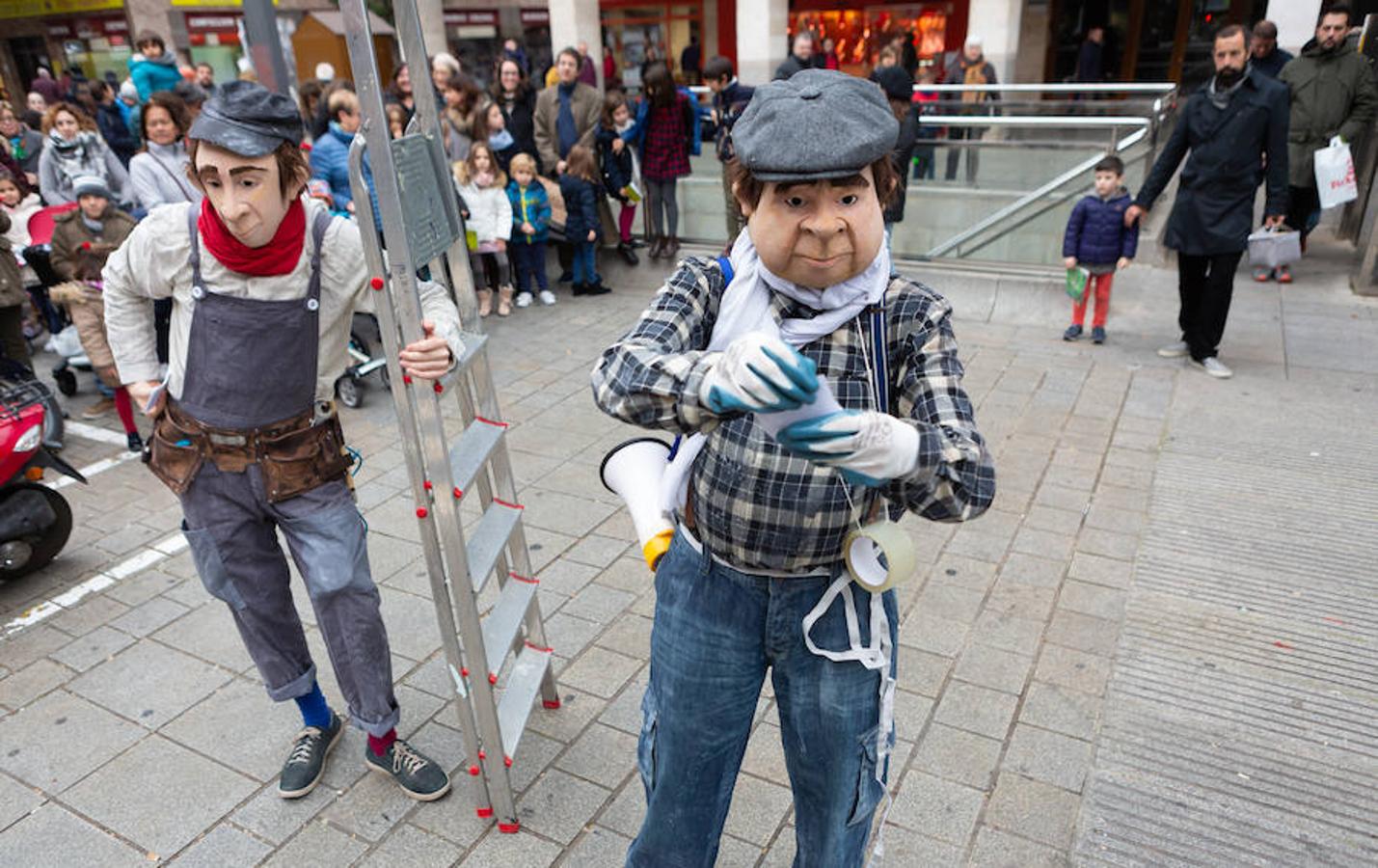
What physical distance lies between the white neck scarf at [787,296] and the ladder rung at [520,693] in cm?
147

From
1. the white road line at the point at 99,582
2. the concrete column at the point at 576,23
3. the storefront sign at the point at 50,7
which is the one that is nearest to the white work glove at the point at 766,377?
the white road line at the point at 99,582

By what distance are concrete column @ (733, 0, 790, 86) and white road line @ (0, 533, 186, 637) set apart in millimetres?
14377

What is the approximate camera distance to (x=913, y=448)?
5.04ft

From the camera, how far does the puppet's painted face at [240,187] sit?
232cm

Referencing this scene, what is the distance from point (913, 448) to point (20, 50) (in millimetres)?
29384

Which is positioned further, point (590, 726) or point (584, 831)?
point (590, 726)

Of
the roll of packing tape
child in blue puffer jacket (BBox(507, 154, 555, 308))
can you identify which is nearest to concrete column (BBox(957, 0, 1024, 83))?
child in blue puffer jacket (BBox(507, 154, 555, 308))

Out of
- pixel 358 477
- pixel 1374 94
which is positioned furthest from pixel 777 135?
pixel 1374 94

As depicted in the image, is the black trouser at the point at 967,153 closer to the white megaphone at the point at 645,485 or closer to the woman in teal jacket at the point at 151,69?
the white megaphone at the point at 645,485

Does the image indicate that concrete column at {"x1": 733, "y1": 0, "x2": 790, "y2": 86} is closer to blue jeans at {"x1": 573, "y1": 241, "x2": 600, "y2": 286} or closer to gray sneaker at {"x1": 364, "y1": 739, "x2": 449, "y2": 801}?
blue jeans at {"x1": 573, "y1": 241, "x2": 600, "y2": 286}

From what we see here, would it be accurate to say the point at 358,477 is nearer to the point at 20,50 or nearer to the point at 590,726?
the point at 590,726

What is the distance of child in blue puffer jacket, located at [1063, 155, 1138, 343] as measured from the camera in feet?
21.3

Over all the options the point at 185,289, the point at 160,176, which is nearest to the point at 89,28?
the point at 160,176

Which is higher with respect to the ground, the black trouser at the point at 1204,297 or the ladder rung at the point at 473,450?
the ladder rung at the point at 473,450
